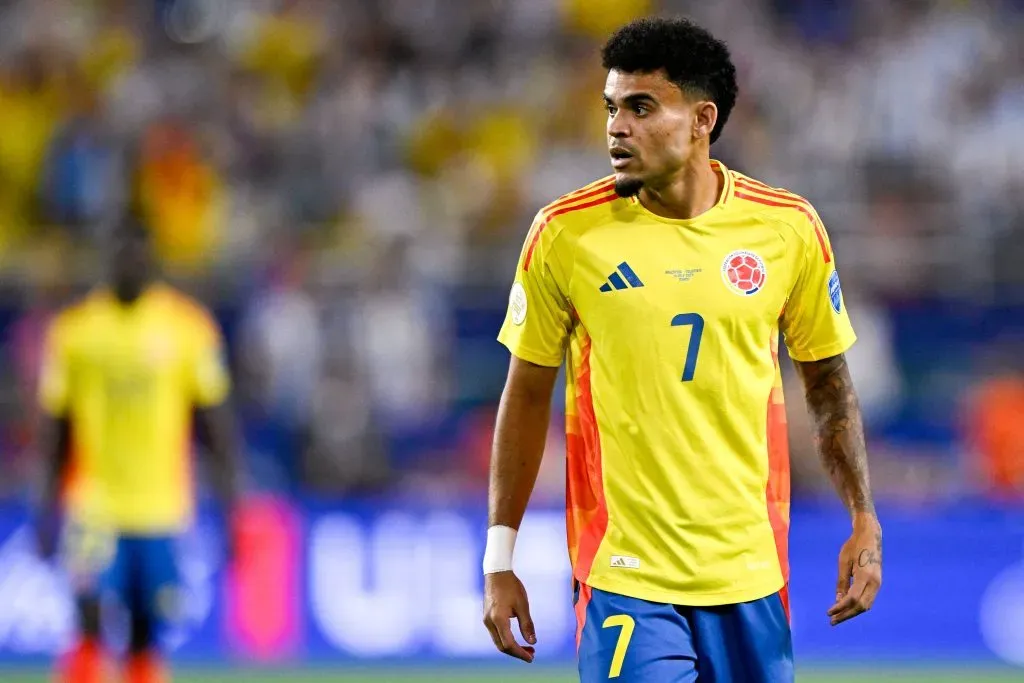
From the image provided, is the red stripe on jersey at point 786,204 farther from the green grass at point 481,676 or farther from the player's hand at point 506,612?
the green grass at point 481,676

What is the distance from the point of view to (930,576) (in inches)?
432

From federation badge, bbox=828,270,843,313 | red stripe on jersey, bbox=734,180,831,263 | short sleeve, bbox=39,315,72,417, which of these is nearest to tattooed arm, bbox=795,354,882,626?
federation badge, bbox=828,270,843,313

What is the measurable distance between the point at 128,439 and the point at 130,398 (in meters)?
0.21

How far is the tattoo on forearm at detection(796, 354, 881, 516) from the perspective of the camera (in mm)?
4531

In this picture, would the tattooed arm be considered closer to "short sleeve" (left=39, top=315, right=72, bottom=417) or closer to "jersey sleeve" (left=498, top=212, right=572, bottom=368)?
"jersey sleeve" (left=498, top=212, right=572, bottom=368)

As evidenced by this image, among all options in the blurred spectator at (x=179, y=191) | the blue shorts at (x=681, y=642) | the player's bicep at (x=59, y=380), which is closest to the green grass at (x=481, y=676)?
the player's bicep at (x=59, y=380)

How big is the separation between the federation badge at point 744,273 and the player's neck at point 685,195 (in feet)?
0.55

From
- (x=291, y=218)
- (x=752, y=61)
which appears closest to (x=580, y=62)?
(x=752, y=61)

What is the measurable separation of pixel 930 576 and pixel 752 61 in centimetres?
508

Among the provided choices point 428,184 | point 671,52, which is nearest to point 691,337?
point 671,52

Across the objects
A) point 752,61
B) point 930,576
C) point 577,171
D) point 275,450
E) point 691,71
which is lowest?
point 930,576

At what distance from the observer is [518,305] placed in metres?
4.50

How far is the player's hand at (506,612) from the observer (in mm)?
4336

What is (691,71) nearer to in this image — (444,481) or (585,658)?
(585,658)
